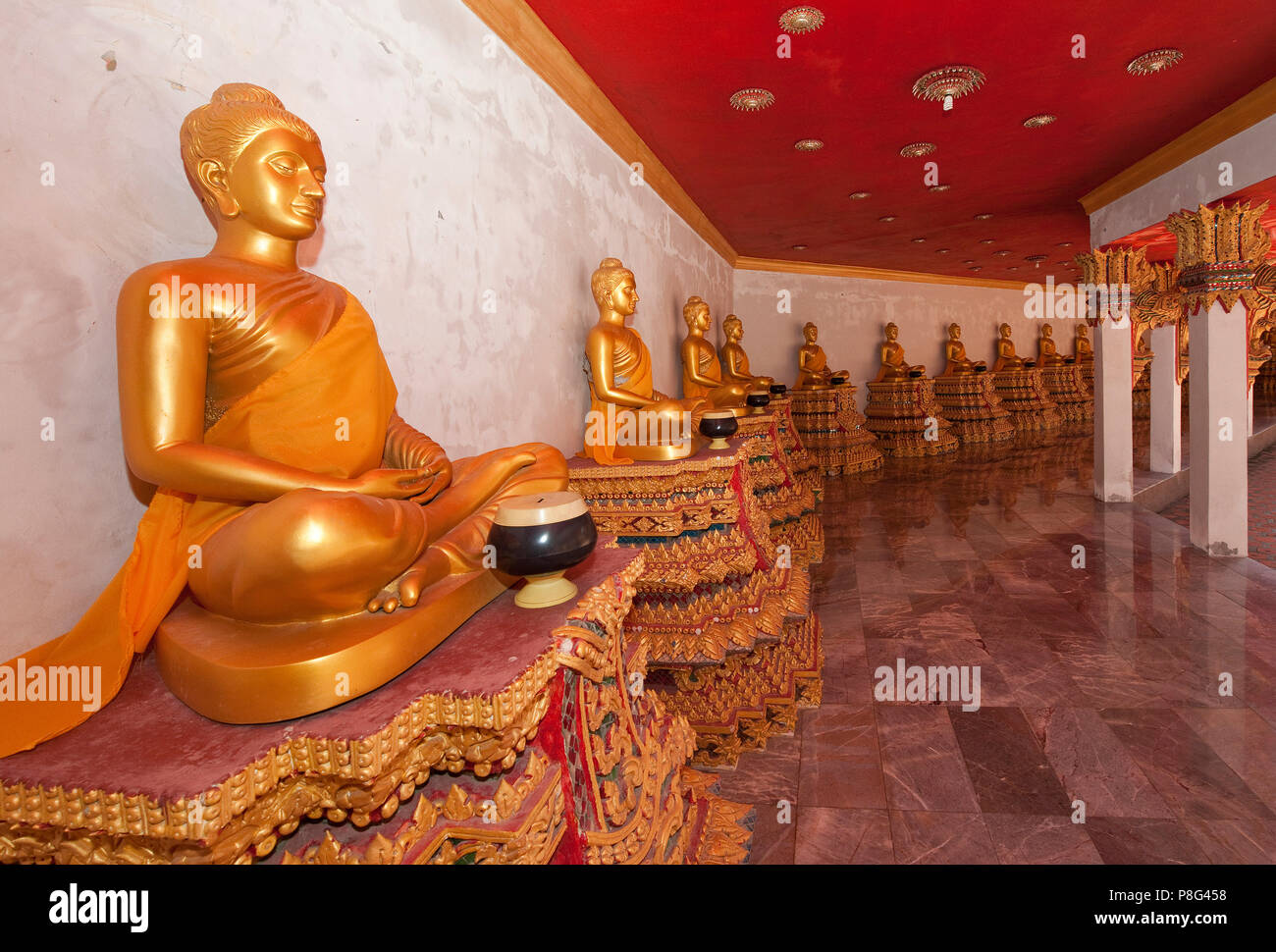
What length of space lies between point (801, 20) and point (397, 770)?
10.9ft

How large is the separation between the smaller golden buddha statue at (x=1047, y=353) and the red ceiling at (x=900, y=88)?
8.52m

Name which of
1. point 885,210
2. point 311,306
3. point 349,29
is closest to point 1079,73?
point 885,210

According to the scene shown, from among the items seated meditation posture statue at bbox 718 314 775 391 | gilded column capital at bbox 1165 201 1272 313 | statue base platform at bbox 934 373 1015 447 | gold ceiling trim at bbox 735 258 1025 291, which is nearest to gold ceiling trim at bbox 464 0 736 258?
seated meditation posture statue at bbox 718 314 775 391

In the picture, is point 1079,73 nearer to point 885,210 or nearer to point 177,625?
point 885,210

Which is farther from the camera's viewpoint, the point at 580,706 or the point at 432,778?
the point at 580,706

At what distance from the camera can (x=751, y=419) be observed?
5.11 metres

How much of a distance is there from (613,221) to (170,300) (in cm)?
329

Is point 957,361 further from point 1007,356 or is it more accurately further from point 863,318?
point 863,318

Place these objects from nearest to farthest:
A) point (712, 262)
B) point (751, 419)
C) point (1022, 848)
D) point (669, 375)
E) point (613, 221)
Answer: point (1022, 848), point (613, 221), point (751, 419), point (669, 375), point (712, 262)

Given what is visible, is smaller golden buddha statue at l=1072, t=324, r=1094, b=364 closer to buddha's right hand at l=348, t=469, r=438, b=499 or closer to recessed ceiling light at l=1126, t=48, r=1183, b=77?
recessed ceiling light at l=1126, t=48, r=1183, b=77

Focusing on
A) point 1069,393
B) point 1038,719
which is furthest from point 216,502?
point 1069,393

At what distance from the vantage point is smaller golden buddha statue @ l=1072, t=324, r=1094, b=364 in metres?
15.3

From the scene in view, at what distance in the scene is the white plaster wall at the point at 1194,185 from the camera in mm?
4539

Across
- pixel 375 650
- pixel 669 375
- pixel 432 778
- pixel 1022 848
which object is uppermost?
pixel 669 375
